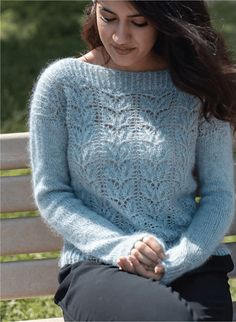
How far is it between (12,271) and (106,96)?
0.79 metres

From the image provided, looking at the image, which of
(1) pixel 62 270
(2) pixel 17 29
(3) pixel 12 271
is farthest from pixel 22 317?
(2) pixel 17 29

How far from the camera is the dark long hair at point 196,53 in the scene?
3209 millimetres

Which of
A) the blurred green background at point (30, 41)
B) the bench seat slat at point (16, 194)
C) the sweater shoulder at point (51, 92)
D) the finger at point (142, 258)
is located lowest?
the blurred green background at point (30, 41)

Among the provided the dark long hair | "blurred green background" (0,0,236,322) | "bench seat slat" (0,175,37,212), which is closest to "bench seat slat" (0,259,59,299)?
"bench seat slat" (0,175,37,212)

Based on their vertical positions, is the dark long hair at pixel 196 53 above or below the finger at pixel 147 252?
above

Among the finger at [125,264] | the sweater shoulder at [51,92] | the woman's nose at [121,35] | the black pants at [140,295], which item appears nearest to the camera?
the black pants at [140,295]

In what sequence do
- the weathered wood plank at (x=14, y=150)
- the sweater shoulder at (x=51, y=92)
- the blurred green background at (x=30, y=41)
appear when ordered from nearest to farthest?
the sweater shoulder at (x=51, y=92) → the weathered wood plank at (x=14, y=150) → the blurred green background at (x=30, y=41)

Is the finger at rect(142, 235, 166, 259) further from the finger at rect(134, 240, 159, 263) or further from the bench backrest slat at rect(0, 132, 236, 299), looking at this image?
the bench backrest slat at rect(0, 132, 236, 299)

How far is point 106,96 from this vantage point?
3338mm

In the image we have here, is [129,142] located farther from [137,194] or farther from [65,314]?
[65,314]

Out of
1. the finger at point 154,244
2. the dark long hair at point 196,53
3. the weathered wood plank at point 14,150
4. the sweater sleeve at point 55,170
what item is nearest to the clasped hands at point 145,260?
the finger at point 154,244

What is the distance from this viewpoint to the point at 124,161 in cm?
326

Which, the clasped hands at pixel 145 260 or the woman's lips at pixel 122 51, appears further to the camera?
the woman's lips at pixel 122 51

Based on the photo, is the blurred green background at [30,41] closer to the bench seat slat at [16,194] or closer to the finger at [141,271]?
the bench seat slat at [16,194]
